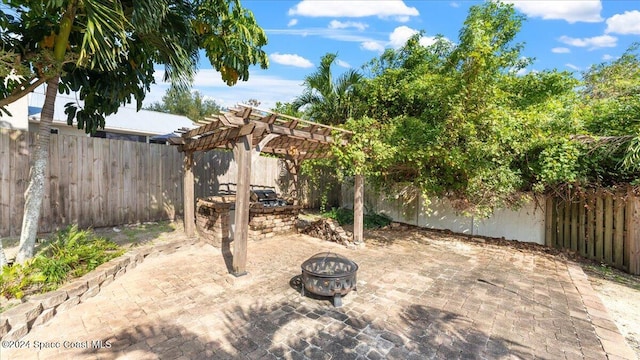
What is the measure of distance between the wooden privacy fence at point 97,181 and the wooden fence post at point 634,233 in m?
8.61

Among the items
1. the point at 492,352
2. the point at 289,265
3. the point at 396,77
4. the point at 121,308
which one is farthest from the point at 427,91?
the point at 121,308

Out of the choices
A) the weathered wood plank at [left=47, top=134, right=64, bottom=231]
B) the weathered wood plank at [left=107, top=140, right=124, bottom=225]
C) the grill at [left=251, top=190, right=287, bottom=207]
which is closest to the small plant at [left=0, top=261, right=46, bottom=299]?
the weathered wood plank at [left=47, top=134, right=64, bottom=231]

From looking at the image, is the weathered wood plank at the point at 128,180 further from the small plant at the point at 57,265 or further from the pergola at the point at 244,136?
→ the small plant at the point at 57,265

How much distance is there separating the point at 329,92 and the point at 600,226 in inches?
269

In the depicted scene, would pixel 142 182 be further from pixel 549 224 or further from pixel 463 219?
pixel 549 224

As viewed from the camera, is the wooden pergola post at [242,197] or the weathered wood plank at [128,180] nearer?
the wooden pergola post at [242,197]

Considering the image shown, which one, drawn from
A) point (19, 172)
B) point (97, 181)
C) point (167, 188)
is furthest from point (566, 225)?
point (19, 172)

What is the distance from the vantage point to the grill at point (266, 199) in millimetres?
6698

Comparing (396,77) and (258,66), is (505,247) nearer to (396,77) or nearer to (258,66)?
(396,77)

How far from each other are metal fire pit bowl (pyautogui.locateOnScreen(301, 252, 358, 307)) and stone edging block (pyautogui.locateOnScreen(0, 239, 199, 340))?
8.52ft

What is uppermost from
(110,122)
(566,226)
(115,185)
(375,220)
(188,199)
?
(110,122)

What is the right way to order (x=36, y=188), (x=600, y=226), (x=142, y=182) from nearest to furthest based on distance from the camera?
1. (x=36, y=188)
2. (x=600, y=226)
3. (x=142, y=182)

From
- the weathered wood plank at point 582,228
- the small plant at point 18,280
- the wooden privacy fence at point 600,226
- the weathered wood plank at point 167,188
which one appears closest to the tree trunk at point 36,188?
the small plant at point 18,280

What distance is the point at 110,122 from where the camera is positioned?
1127 cm
